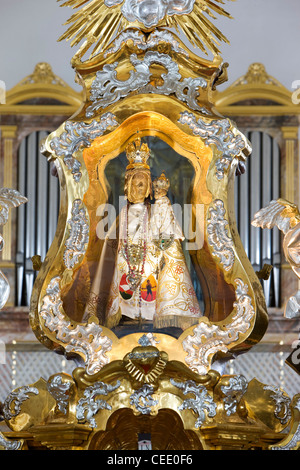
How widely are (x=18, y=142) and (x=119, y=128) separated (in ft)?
10.8

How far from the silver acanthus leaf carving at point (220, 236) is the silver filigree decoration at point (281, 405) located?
63cm

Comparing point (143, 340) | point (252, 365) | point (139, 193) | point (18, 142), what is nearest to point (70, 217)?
point (139, 193)

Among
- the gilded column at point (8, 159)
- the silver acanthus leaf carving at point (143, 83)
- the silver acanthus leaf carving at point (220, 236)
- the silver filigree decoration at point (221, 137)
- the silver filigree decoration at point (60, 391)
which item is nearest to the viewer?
the silver filigree decoration at point (60, 391)

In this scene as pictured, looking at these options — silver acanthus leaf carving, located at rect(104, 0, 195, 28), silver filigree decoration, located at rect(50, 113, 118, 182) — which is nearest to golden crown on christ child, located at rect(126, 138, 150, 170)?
silver filigree decoration, located at rect(50, 113, 118, 182)

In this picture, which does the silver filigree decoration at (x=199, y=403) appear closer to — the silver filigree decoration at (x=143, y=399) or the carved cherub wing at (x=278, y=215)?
the silver filigree decoration at (x=143, y=399)

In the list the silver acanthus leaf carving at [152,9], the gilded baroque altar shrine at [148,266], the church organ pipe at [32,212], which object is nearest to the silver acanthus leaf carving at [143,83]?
the gilded baroque altar shrine at [148,266]

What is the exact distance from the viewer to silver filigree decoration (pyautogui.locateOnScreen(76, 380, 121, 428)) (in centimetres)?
423

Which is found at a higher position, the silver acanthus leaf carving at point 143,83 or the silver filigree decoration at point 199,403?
the silver acanthus leaf carving at point 143,83

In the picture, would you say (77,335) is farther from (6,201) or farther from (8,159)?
(8,159)

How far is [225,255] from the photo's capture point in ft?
15.1

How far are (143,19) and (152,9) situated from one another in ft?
0.23

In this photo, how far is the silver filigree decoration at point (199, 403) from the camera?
13.7 ft

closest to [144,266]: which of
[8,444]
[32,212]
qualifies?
[8,444]
